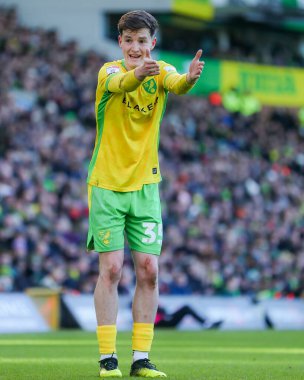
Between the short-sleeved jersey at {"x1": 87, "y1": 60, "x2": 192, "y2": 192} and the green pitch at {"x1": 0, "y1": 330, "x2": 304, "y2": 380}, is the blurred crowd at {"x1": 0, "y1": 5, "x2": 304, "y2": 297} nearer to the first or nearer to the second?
the green pitch at {"x1": 0, "y1": 330, "x2": 304, "y2": 380}

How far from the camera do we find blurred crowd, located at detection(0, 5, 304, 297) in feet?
73.0

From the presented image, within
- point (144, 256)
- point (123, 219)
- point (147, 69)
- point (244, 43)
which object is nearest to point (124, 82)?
point (147, 69)

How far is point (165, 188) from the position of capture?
27703 mm

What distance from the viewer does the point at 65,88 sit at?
28.0 meters

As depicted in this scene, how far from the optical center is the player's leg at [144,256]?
26.9 ft

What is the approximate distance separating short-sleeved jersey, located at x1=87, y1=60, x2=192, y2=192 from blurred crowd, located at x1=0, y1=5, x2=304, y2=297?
12.5 metres

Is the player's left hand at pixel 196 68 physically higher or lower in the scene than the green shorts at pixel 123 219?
higher

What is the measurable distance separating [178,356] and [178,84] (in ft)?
13.9

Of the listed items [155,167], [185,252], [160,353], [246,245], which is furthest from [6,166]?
[155,167]

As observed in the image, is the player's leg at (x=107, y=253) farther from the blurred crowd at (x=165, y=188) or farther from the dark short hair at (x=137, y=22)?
the blurred crowd at (x=165, y=188)

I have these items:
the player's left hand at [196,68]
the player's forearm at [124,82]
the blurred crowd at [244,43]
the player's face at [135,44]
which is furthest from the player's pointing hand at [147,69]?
the blurred crowd at [244,43]

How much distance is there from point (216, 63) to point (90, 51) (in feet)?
12.6

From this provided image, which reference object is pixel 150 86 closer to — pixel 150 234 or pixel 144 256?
pixel 150 234

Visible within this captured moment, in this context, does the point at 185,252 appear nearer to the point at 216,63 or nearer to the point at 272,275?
the point at 272,275
